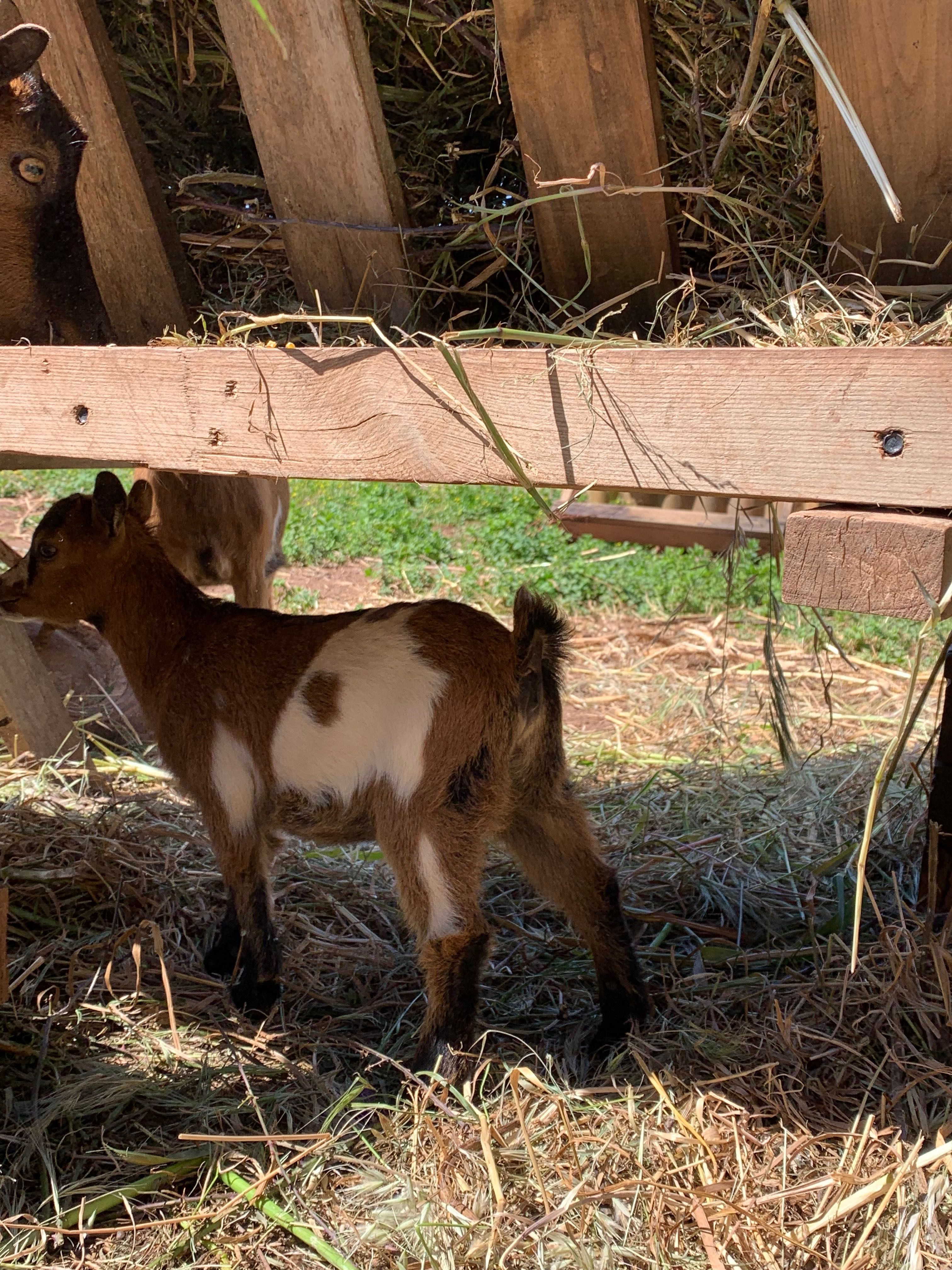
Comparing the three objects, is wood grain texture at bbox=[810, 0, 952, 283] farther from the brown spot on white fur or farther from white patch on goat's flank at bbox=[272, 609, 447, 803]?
the brown spot on white fur

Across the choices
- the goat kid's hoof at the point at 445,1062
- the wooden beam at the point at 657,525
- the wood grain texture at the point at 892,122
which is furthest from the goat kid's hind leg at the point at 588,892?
the wooden beam at the point at 657,525

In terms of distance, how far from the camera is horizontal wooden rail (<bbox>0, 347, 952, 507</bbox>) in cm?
186

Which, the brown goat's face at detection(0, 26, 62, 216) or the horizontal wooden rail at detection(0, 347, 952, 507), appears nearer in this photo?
the horizontal wooden rail at detection(0, 347, 952, 507)

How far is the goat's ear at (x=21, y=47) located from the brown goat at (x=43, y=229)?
0.54 ft

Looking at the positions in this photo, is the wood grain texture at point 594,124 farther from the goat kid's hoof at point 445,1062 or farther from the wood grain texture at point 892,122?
the goat kid's hoof at point 445,1062

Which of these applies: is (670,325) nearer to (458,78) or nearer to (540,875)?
(458,78)

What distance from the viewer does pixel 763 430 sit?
6.43ft

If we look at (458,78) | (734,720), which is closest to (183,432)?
(458,78)

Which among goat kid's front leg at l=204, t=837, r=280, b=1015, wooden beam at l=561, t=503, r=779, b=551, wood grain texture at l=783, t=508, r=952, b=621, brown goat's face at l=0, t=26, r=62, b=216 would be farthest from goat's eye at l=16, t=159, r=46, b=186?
wooden beam at l=561, t=503, r=779, b=551

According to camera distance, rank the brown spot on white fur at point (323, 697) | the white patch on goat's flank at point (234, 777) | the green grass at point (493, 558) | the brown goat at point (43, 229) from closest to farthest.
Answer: the brown spot on white fur at point (323, 697) → the white patch on goat's flank at point (234, 777) → the brown goat at point (43, 229) → the green grass at point (493, 558)

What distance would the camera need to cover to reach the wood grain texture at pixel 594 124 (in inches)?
87.7

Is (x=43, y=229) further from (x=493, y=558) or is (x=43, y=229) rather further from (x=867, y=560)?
(x=493, y=558)

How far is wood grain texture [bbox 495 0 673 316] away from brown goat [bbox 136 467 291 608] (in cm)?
196

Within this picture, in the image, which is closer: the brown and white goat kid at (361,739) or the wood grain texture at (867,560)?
the wood grain texture at (867,560)
